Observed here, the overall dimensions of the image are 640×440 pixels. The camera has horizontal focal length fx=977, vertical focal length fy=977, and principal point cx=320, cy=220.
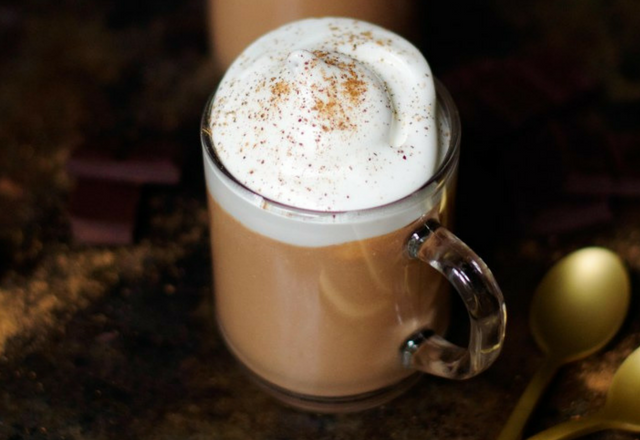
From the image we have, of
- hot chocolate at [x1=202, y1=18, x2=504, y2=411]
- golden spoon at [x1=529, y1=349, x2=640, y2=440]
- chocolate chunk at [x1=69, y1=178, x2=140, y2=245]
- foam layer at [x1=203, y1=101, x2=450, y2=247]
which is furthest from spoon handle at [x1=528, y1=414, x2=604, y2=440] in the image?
chocolate chunk at [x1=69, y1=178, x2=140, y2=245]

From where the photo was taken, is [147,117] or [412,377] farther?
[147,117]

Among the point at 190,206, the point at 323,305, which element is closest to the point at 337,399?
the point at 323,305

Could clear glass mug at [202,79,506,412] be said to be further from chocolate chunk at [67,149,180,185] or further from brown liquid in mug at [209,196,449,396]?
chocolate chunk at [67,149,180,185]

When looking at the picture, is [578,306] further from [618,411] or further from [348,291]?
[348,291]

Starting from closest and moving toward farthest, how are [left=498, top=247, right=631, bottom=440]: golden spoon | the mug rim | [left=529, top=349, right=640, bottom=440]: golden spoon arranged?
the mug rim, [left=529, top=349, right=640, bottom=440]: golden spoon, [left=498, top=247, right=631, bottom=440]: golden spoon

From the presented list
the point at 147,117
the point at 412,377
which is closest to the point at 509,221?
the point at 412,377

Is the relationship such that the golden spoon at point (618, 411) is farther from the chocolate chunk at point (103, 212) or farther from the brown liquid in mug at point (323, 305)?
the chocolate chunk at point (103, 212)

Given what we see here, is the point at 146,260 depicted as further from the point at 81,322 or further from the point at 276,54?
the point at 276,54
